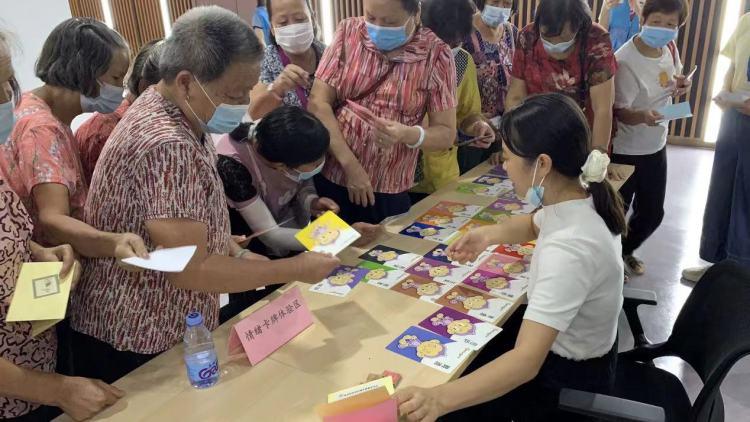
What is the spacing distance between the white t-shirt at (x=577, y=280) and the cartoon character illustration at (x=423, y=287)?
1.02 ft

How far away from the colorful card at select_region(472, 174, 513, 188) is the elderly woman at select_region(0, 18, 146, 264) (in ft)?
5.15

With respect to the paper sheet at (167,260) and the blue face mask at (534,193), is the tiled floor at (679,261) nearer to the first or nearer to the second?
the blue face mask at (534,193)

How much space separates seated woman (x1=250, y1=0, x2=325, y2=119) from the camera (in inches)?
88.0

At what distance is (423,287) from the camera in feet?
5.64

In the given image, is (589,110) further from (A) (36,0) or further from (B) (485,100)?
(A) (36,0)

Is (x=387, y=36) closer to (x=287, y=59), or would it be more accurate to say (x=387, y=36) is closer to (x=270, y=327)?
(x=287, y=59)

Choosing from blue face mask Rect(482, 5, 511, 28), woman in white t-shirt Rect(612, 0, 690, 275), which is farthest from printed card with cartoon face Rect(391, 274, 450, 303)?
blue face mask Rect(482, 5, 511, 28)

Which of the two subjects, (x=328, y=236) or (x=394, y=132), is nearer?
(x=328, y=236)

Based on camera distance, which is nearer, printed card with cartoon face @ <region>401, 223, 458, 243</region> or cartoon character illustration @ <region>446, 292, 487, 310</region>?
cartoon character illustration @ <region>446, 292, 487, 310</region>

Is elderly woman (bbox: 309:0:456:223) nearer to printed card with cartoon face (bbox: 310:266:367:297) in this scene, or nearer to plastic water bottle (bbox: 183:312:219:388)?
printed card with cartoon face (bbox: 310:266:367:297)

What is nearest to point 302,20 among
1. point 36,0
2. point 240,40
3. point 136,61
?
point 136,61

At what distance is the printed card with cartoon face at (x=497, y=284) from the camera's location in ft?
5.53

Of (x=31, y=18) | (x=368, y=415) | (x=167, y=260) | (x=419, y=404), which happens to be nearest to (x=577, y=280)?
(x=419, y=404)

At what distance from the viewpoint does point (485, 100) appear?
2.98 m
